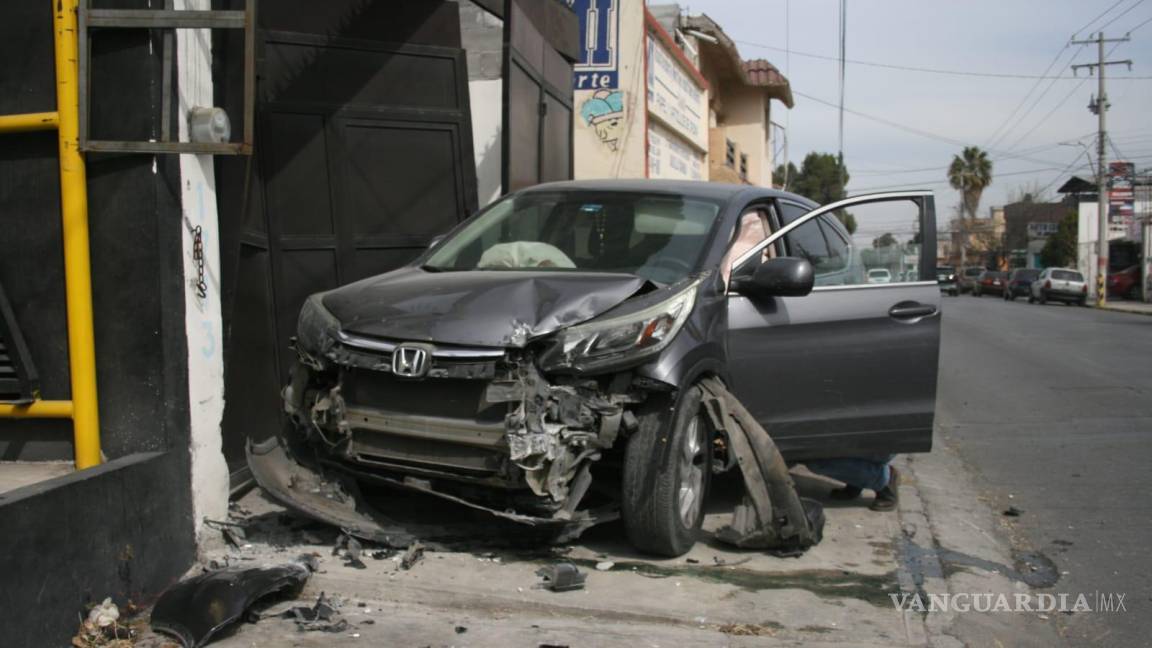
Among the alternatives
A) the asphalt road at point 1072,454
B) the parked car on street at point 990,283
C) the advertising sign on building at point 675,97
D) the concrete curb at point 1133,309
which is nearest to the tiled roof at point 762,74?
the advertising sign on building at point 675,97

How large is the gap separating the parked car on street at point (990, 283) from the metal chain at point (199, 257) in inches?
2140

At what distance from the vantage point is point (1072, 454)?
25.8ft

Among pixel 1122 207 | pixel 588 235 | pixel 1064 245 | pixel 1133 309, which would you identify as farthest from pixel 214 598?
pixel 1064 245

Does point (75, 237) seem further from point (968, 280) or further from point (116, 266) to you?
point (968, 280)

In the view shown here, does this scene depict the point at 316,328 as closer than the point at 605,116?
Yes

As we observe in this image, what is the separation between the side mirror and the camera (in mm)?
5055

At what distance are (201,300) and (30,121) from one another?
98 cm

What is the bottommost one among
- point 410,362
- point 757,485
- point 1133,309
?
point 1133,309

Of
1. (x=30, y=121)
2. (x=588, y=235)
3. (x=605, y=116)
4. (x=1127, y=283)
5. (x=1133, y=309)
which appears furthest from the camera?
(x=1127, y=283)

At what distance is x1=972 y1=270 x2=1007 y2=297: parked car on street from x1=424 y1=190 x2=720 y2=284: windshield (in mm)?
52394

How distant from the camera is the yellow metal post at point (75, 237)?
4051mm

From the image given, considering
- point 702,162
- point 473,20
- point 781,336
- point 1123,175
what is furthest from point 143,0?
point 1123,175

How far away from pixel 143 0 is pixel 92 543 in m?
2.15

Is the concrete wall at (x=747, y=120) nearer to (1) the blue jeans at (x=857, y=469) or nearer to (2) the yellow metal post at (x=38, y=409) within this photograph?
(1) the blue jeans at (x=857, y=469)
